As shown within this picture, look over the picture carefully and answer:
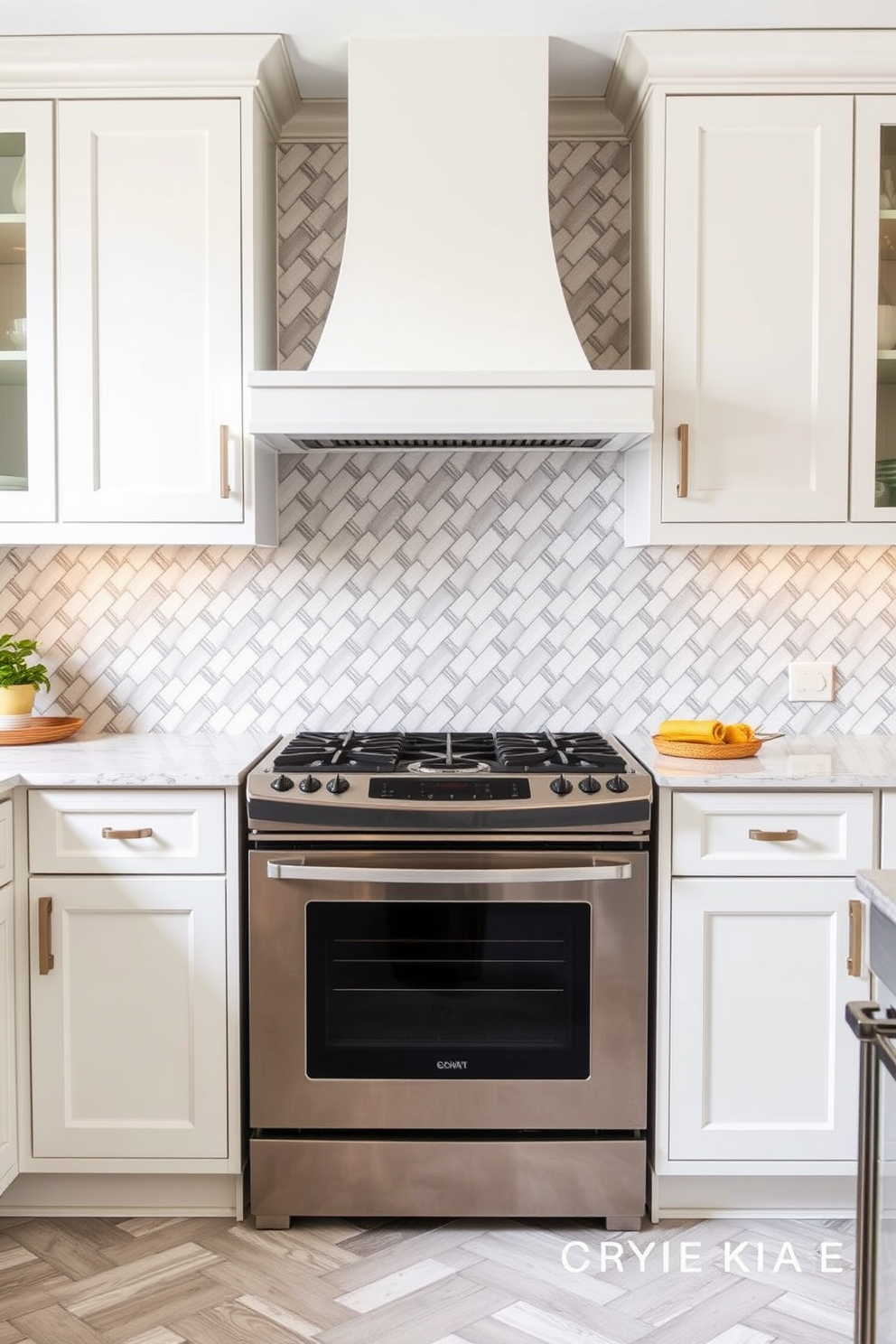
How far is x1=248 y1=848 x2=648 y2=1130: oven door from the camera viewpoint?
2.35 metres

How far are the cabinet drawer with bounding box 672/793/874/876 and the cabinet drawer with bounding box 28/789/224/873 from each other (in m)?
0.94

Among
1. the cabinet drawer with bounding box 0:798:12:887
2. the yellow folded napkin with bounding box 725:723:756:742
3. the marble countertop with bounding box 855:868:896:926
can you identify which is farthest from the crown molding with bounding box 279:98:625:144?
the marble countertop with bounding box 855:868:896:926

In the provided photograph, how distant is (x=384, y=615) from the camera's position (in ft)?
9.74

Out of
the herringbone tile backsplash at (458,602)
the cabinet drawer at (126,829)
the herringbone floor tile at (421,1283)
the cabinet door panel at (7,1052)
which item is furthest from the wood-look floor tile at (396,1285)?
the herringbone tile backsplash at (458,602)

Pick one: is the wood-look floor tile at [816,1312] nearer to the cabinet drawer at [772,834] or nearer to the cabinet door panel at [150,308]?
the cabinet drawer at [772,834]

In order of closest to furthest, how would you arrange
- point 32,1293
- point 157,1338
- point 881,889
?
point 881,889 < point 157,1338 < point 32,1293

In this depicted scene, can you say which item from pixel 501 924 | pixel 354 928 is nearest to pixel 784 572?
pixel 501 924

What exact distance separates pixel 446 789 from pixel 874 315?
1.39m

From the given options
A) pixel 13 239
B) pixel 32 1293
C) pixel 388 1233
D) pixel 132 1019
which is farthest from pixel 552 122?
pixel 32 1293

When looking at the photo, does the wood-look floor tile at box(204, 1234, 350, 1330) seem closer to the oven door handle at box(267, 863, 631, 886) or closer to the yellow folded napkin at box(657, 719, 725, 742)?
the oven door handle at box(267, 863, 631, 886)

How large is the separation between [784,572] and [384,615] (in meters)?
1.00

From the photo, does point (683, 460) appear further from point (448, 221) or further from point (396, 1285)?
point (396, 1285)

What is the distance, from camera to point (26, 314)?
8.59ft

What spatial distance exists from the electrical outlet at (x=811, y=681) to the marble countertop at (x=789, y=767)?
0.13 m
